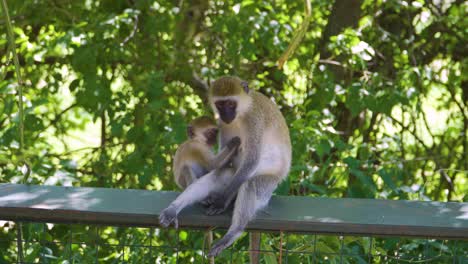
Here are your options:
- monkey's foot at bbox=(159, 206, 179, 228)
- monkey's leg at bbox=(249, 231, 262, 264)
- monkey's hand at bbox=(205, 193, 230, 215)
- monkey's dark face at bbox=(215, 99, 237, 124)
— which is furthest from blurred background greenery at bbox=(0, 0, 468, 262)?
monkey's foot at bbox=(159, 206, 179, 228)

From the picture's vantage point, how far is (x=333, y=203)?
10.7 ft

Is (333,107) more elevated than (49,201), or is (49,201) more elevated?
(333,107)

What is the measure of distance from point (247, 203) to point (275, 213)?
510mm

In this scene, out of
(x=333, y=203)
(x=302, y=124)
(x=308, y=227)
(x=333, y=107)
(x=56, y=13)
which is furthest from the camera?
(x=333, y=107)

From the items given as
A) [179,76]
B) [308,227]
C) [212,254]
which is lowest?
[212,254]

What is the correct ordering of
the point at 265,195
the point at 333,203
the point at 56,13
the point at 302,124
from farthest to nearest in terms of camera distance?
1. the point at 56,13
2. the point at 302,124
3. the point at 265,195
4. the point at 333,203

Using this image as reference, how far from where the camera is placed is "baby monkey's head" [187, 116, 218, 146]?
4.73m

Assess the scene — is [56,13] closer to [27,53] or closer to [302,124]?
[27,53]

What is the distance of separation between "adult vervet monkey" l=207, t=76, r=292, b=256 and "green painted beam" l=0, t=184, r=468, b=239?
26.5 inches

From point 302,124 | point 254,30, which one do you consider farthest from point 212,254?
point 254,30

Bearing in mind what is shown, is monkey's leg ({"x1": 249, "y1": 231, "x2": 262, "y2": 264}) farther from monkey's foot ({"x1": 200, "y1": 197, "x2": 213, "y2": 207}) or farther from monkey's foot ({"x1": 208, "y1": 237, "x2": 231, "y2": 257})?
monkey's foot ({"x1": 200, "y1": 197, "x2": 213, "y2": 207})

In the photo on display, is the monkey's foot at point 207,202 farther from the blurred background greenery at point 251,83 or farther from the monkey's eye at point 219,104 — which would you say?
the blurred background greenery at point 251,83

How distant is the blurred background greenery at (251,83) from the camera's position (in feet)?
18.1

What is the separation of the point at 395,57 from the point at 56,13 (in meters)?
3.30
